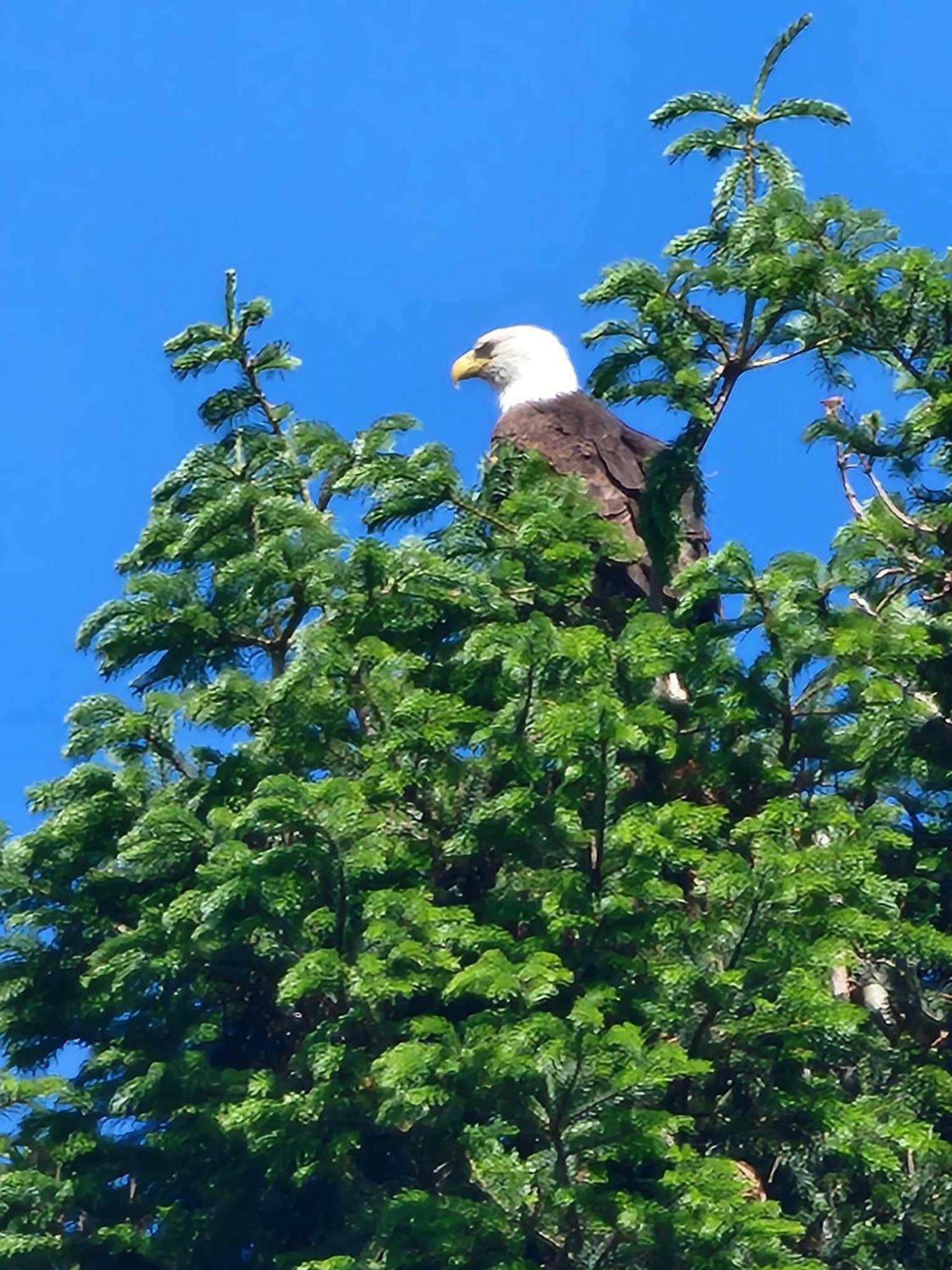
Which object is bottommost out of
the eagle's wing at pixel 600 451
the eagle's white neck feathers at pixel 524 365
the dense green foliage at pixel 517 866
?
the dense green foliage at pixel 517 866

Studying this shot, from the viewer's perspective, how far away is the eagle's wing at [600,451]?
10.2 metres

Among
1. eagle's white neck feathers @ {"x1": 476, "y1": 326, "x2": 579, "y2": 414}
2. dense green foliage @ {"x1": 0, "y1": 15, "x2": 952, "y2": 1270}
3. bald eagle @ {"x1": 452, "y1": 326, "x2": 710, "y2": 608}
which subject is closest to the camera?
dense green foliage @ {"x1": 0, "y1": 15, "x2": 952, "y2": 1270}

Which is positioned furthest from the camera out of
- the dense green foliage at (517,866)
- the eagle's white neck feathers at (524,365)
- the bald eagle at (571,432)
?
the eagle's white neck feathers at (524,365)

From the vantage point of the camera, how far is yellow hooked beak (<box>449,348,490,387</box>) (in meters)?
14.6

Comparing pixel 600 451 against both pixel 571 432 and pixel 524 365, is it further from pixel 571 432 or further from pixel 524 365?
pixel 524 365

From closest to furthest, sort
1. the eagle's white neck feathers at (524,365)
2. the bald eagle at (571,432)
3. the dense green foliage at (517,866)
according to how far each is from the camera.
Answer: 1. the dense green foliage at (517,866)
2. the bald eagle at (571,432)
3. the eagle's white neck feathers at (524,365)

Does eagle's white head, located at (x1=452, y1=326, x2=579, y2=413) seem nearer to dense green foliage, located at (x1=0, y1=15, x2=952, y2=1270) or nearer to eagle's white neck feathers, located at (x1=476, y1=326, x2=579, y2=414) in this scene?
eagle's white neck feathers, located at (x1=476, y1=326, x2=579, y2=414)

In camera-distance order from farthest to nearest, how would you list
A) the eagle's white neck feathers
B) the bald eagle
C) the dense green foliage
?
the eagle's white neck feathers, the bald eagle, the dense green foliage

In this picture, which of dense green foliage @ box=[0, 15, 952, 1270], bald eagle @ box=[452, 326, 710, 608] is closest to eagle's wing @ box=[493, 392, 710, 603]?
bald eagle @ box=[452, 326, 710, 608]

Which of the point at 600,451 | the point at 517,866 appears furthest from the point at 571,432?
the point at 517,866

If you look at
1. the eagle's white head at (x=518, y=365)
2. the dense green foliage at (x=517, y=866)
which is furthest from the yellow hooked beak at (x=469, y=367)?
the dense green foliage at (x=517, y=866)

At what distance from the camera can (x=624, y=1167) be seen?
23.0ft

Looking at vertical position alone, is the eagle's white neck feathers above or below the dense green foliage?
above

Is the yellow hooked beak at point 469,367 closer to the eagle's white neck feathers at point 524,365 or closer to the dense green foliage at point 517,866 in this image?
the eagle's white neck feathers at point 524,365
